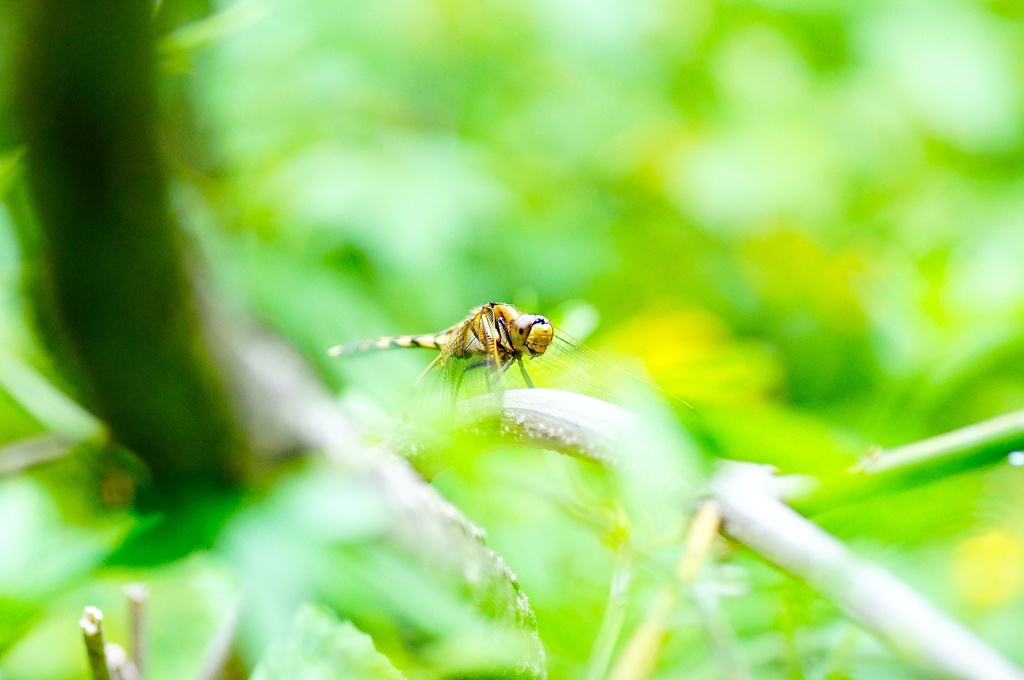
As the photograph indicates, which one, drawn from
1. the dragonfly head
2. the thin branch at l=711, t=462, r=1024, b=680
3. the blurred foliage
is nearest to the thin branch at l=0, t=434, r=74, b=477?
the blurred foliage

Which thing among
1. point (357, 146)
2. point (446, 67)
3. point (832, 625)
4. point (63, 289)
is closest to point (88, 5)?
point (63, 289)

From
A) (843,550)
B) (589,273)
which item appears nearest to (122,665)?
(843,550)

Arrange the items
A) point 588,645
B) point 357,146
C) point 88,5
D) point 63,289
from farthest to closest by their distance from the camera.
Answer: point 357,146 → point 63,289 → point 88,5 → point 588,645

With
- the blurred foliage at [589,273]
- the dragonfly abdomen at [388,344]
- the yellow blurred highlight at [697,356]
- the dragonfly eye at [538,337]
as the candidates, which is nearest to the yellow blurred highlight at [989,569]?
the blurred foliage at [589,273]

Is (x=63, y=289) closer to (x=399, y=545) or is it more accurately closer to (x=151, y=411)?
(x=151, y=411)

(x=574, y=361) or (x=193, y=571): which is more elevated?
(x=574, y=361)

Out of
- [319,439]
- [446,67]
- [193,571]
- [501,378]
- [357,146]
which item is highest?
[446,67]
